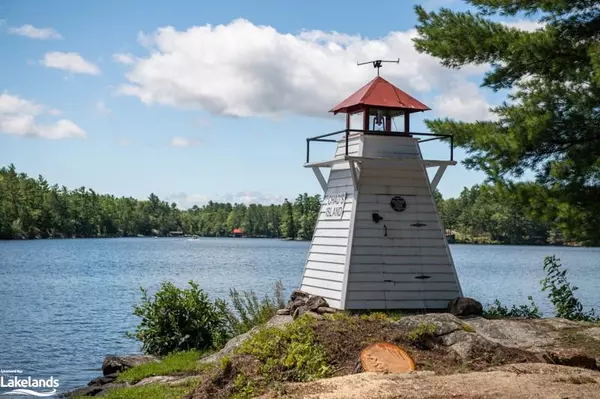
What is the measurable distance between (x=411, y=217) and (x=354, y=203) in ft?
4.77

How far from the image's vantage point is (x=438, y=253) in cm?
1708

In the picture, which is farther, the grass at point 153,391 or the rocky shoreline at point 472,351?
the grass at point 153,391

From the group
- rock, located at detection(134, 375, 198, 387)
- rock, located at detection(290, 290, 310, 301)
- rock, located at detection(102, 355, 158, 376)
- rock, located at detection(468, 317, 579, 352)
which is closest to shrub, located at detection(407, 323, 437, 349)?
rock, located at detection(468, 317, 579, 352)

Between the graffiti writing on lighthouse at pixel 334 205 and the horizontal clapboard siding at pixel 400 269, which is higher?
the graffiti writing on lighthouse at pixel 334 205

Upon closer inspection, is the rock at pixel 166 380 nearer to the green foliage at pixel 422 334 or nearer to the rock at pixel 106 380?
the rock at pixel 106 380

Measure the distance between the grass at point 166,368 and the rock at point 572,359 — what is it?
21.7ft

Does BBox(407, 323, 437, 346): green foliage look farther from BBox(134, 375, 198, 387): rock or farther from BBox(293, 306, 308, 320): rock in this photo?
BBox(293, 306, 308, 320): rock

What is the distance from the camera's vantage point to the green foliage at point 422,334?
10336 mm

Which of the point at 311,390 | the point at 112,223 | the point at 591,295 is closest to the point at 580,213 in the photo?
the point at 311,390

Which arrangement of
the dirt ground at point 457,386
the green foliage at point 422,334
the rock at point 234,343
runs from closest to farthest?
the dirt ground at point 457,386
the green foliage at point 422,334
the rock at point 234,343

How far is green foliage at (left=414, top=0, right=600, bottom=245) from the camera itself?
14828mm

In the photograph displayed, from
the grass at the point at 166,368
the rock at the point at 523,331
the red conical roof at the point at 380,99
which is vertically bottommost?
the grass at the point at 166,368

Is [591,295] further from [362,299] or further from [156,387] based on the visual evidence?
[156,387]
